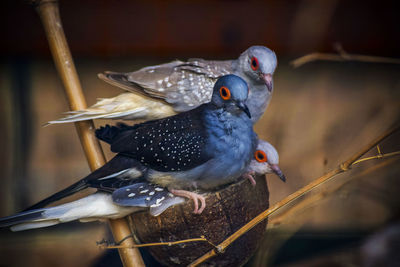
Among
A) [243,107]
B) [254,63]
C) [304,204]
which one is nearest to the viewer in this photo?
[243,107]

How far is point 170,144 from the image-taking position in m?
0.75

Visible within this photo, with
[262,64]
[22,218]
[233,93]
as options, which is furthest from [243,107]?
[22,218]

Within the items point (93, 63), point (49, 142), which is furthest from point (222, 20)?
point (49, 142)

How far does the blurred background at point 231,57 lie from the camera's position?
135 centimetres

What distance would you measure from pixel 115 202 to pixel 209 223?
181 millimetres

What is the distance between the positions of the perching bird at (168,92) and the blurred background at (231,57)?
50 cm

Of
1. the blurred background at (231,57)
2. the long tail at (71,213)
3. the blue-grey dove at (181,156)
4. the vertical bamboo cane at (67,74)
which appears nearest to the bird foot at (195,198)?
the blue-grey dove at (181,156)

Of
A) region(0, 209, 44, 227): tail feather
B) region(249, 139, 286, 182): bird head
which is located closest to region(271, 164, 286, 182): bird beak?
region(249, 139, 286, 182): bird head

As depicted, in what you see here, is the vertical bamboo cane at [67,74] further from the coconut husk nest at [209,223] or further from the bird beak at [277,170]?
the bird beak at [277,170]

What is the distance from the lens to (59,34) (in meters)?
0.88

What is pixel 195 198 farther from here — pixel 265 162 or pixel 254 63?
pixel 254 63

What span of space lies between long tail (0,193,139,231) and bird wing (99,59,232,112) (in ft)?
0.75

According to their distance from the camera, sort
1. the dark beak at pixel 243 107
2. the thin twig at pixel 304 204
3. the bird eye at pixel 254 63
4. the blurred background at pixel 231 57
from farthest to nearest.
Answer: the blurred background at pixel 231 57 < the thin twig at pixel 304 204 < the bird eye at pixel 254 63 < the dark beak at pixel 243 107

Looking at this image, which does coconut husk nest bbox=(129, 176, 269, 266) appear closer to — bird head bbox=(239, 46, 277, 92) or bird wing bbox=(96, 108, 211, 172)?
bird wing bbox=(96, 108, 211, 172)
